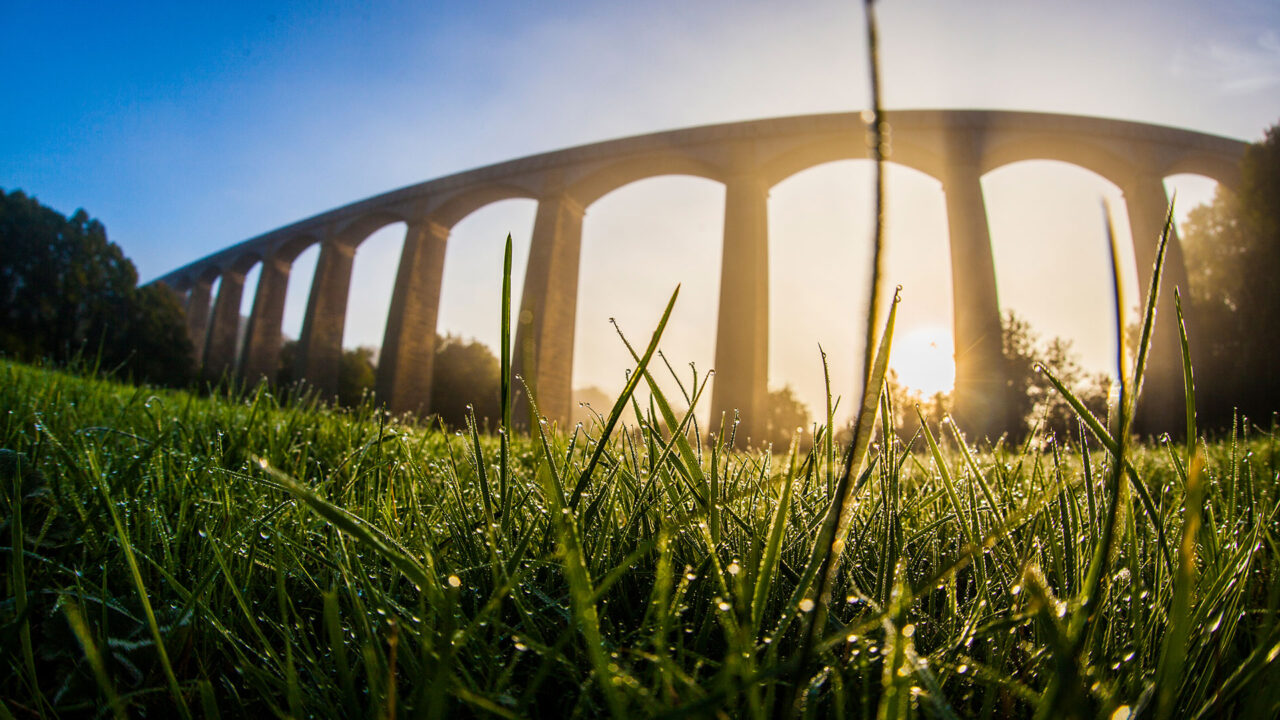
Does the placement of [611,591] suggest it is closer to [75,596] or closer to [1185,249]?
[75,596]

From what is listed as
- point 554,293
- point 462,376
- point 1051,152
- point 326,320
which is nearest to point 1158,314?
point 1051,152

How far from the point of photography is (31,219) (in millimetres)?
21703

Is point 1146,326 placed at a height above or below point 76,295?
below

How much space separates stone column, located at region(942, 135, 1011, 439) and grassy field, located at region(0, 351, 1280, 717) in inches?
519

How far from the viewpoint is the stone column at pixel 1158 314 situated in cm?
1311

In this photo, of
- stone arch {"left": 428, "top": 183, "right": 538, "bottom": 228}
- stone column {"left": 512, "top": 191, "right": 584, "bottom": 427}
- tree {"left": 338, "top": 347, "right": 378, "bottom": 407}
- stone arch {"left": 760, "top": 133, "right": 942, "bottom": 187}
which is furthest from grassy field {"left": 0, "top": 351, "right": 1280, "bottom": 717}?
tree {"left": 338, "top": 347, "right": 378, "bottom": 407}

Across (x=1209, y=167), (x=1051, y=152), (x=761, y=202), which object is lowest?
(x=761, y=202)

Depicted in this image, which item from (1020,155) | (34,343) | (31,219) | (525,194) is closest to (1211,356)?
(1020,155)

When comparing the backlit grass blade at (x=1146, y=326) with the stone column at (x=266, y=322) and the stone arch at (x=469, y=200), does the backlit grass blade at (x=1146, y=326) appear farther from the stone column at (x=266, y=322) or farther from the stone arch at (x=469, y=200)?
the stone column at (x=266, y=322)

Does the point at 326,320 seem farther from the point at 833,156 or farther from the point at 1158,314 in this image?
the point at 1158,314

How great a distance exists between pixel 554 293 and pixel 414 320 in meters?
5.78

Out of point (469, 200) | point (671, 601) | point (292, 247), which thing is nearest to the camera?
point (671, 601)

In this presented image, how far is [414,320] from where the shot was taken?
19.0 m

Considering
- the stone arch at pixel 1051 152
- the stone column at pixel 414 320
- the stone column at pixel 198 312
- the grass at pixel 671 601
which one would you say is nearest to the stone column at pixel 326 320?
the stone column at pixel 414 320
